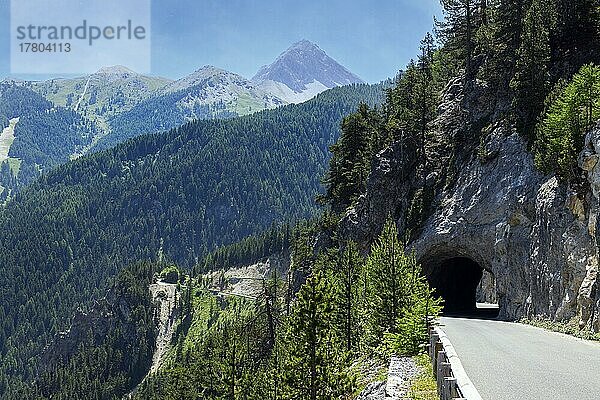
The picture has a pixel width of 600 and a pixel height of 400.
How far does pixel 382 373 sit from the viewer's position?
25938mm

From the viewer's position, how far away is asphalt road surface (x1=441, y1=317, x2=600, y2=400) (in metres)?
13.4

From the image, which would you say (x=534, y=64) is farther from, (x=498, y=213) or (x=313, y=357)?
(x=313, y=357)

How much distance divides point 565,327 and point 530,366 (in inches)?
571

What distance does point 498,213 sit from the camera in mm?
42594

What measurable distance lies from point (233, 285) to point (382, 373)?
163m

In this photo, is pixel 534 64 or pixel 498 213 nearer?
pixel 534 64

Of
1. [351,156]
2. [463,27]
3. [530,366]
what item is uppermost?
[463,27]

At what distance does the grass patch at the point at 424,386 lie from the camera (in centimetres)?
1651

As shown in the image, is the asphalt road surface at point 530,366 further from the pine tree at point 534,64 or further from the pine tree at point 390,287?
the pine tree at point 534,64

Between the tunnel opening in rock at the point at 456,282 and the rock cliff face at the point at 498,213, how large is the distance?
3.29 metres

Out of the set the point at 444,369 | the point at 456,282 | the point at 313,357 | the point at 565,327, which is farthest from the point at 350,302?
the point at 444,369

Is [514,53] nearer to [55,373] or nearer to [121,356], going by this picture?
[121,356]

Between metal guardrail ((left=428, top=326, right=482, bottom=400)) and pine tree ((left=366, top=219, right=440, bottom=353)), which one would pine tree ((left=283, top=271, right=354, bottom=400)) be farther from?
metal guardrail ((left=428, top=326, right=482, bottom=400))

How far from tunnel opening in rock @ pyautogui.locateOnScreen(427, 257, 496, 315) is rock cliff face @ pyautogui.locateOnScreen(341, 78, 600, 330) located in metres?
3.29
